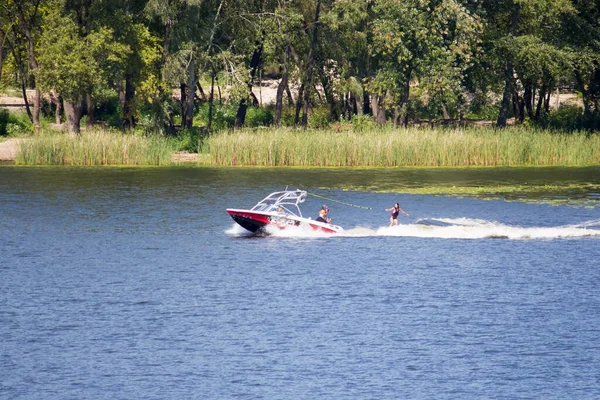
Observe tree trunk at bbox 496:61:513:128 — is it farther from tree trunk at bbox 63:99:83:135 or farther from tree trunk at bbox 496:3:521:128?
tree trunk at bbox 63:99:83:135

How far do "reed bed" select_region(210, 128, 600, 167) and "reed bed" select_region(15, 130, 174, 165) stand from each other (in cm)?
445

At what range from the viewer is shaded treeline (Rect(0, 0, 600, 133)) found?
7469 centimetres

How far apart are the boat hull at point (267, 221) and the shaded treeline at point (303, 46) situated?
31913mm

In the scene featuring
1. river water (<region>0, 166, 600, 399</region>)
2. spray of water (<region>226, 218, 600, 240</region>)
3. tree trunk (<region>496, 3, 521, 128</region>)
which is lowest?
river water (<region>0, 166, 600, 399</region>)

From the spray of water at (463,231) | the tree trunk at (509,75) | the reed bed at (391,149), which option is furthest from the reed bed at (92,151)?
the tree trunk at (509,75)

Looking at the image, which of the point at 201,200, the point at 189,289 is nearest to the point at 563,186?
the point at 201,200

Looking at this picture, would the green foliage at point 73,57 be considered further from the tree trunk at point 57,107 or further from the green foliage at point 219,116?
the green foliage at point 219,116

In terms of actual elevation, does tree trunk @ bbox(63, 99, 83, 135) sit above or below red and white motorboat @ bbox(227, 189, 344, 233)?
above

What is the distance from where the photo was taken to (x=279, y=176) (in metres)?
64.1

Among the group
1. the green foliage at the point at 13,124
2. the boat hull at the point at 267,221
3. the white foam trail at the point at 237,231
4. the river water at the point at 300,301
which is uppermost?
the green foliage at the point at 13,124

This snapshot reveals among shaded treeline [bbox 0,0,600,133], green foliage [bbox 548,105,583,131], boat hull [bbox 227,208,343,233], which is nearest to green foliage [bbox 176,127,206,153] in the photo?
shaded treeline [bbox 0,0,600,133]

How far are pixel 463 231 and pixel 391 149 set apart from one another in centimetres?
2299

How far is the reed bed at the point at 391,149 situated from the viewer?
221ft

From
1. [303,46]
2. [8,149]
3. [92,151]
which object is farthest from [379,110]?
[8,149]
